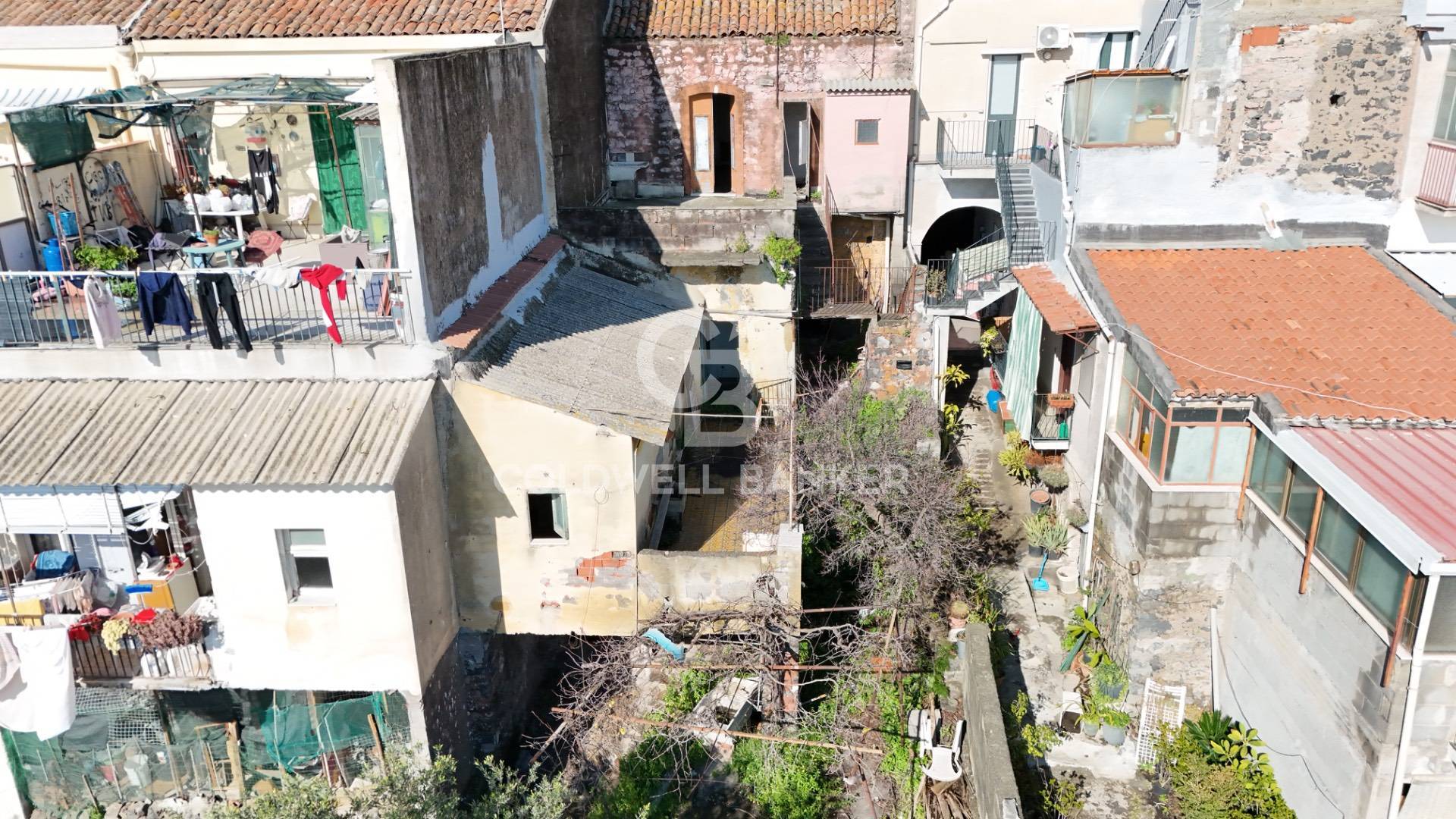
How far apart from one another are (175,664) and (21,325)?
4537 mm

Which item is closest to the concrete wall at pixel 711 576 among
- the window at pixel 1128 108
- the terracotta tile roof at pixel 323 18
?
the window at pixel 1128 108

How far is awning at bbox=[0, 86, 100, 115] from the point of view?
13037 mm

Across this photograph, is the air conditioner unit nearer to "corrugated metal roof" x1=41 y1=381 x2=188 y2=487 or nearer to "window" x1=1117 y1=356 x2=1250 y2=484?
→ "window" x1=1117 y1=356 x2=1250 y2=484

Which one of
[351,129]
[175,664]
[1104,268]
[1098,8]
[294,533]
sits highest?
[1098,8]

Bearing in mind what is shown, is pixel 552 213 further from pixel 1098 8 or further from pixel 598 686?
pixel 1098 8

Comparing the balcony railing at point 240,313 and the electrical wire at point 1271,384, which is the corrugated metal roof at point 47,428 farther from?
the electrical wire at point 1271,384

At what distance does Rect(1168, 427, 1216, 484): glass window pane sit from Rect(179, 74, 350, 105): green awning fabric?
11.6 m

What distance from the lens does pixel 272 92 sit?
44.6ft

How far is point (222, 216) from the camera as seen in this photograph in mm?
15242

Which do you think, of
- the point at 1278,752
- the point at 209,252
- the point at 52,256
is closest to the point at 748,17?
the point at 209,252

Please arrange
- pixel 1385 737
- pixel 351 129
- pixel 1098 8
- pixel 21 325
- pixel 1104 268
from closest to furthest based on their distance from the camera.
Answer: pixel 1385 737
pixel 21 325
pixel 1104 268
pixel 351 129
pixel 1098 8

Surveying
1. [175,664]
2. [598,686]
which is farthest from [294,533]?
[598,686]

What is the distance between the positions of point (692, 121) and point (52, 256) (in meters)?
13.4

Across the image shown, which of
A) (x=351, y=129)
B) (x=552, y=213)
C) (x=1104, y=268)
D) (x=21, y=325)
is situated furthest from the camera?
(x=552, y=213)
